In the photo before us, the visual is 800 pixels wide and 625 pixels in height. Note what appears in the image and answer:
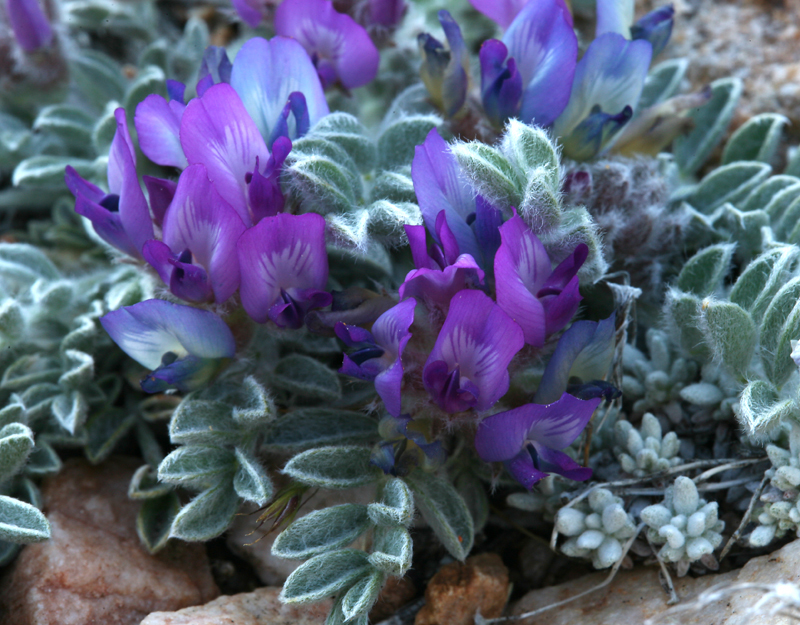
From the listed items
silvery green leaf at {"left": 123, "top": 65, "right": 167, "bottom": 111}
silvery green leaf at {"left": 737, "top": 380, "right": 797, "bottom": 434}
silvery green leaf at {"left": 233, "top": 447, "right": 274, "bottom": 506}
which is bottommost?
silvery green leaf at {"left": 233, "top": 447, "right": 274, "bottom": 506}

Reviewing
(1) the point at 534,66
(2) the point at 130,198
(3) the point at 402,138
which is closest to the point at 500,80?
(1) the point at 534,66

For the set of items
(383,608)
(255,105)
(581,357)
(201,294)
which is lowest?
(383,608)

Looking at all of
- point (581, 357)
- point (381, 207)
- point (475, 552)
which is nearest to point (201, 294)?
point (381, 207)

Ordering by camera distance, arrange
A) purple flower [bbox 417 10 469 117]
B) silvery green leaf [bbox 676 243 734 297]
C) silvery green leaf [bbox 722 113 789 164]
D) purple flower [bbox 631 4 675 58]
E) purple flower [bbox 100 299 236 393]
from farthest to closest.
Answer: silvery green leaf [bbox 722 113 789 164] < purple flower [bbox 631 4 675 58] < purple flower [bbox 417 10 469 117] < silvery green leaf [bbox 676 243 734 297] < purple flower [bbox 100 299 236 393]

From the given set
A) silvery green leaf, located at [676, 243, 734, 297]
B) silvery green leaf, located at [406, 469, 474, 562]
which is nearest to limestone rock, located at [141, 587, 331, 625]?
silvery green leaf, located at [406, 469, 474, 562]

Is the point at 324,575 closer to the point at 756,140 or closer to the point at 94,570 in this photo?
the point at 94,570

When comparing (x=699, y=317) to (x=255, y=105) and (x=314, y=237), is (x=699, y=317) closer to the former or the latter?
(x=314, y=237)

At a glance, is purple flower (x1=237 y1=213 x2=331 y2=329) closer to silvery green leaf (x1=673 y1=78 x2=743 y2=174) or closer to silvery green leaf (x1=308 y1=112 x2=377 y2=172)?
silvery green leaf (x1=308 y1=112 x2=377 y2=172)
